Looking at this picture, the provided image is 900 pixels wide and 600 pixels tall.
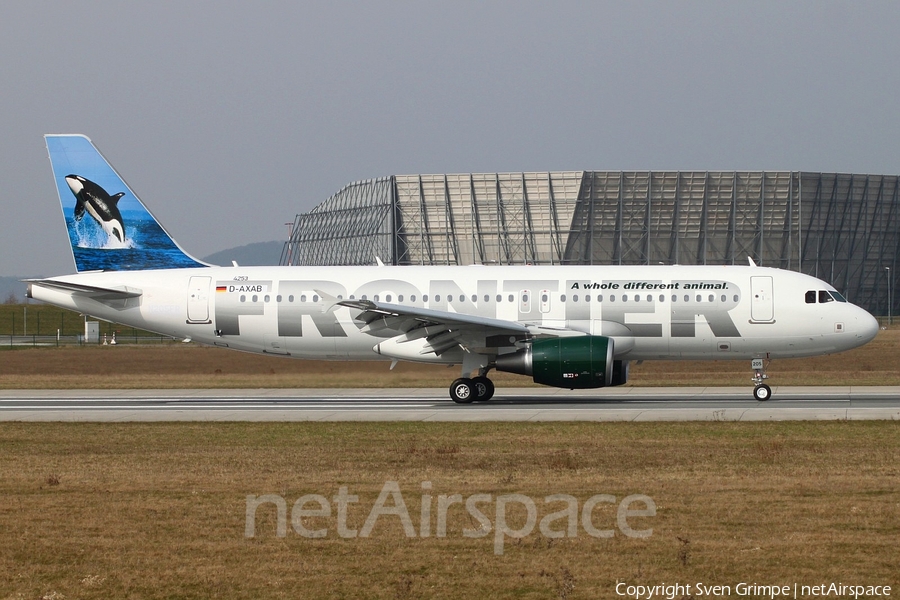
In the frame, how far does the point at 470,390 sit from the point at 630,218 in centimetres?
6400

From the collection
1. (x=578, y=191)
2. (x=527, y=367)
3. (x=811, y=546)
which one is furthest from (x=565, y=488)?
(x=578, y=191)

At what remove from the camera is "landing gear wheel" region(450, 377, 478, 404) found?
89.6 feet

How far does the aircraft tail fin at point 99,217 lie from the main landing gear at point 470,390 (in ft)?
29.4

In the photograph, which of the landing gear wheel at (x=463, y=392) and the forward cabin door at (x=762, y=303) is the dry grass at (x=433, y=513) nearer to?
the landing gear wheel at (x=463, y=392)

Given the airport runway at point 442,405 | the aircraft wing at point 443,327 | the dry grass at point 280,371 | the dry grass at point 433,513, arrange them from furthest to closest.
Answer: the dry grass at point 280,371 < the aircraft wing at point 443,327 < the airport runway at point 442,405 < the dry grass at point 433,513

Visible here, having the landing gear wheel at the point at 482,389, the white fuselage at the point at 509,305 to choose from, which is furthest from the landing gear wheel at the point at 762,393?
→ the landing gear wheel at the point at 482,389

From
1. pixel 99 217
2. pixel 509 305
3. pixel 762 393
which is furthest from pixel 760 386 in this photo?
pixel 99 217

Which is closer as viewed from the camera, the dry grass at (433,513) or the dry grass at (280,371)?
the dry grass at (433,513)

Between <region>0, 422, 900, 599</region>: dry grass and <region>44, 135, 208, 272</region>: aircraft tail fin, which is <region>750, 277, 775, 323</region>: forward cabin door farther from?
<region>44, 135, 208, 272</region>: aircraft tail fin

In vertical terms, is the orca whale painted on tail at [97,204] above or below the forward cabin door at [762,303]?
above

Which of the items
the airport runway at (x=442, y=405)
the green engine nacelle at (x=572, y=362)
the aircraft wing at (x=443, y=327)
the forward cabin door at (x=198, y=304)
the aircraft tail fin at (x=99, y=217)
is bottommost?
the airport runway at (x=442, y=405)

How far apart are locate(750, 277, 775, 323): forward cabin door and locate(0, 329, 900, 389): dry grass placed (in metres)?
6.37

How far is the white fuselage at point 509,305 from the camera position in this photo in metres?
27.5

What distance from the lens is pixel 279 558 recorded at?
9.71 metres
